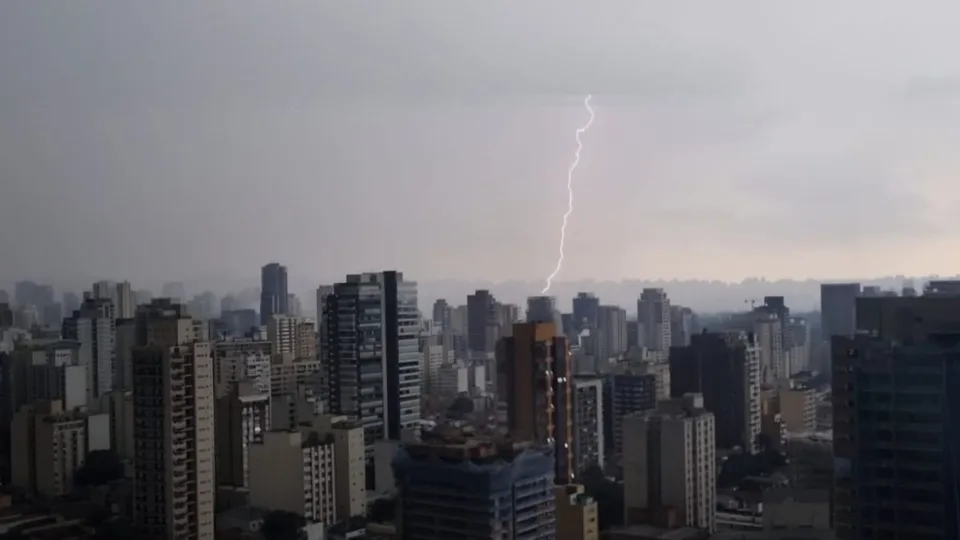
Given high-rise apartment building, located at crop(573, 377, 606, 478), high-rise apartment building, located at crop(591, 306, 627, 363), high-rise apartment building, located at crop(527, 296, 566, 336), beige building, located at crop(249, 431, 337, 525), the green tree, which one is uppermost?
high-rise apartment building, located at crop(527, 296, 566, 336)

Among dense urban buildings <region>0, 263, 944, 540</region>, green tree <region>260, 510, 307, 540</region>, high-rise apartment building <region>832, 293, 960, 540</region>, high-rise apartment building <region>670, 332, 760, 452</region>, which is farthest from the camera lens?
high-rise apartment building <region>670, 332, 760, 452</region>

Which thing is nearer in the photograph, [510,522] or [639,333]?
[510,522]

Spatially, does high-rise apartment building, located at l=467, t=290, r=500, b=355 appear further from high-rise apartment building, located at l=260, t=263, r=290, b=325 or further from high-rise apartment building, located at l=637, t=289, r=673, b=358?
high-rise apartment building, located at l=260, t=263, r=290, b=325

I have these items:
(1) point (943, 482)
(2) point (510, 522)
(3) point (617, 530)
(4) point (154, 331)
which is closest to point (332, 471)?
(4) point (154, 331)

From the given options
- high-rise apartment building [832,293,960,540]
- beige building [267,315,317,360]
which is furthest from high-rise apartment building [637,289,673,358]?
beige building [267,315,317,360]

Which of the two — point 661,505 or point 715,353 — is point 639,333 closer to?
point 715,353

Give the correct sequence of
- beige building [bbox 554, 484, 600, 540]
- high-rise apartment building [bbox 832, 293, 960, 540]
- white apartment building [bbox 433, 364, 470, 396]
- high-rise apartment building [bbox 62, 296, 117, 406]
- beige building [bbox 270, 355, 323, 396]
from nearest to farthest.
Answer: high-rise apartment building [bbox 832, 293, 960, 540], beige building [bbox 554, 484, 600, 540], high-rise apartment building [bbox 62, 296, 117, 406], white apartment building [bbox 433, 364, 470, 396], beige building [bbox 270, 355, 323, 396]

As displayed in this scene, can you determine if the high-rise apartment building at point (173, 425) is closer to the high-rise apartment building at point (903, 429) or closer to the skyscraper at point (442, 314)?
the skyscraper at point (442, 314)
